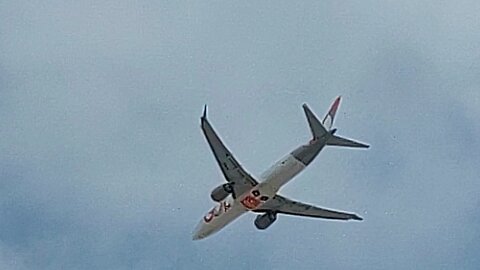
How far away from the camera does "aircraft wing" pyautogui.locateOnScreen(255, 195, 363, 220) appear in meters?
162

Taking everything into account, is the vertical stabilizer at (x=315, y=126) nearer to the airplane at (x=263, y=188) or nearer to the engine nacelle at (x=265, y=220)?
the airplane at (x=263, y=188)

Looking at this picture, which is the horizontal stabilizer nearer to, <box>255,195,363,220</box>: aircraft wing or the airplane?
the airplane

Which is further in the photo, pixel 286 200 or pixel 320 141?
pixel 286 200

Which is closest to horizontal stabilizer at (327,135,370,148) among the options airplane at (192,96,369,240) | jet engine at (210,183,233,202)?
airplane at (192,96,369,240)

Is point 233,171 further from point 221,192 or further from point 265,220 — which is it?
point 265,220

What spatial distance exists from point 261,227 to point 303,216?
475 centimetres

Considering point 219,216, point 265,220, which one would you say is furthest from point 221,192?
point 265,220

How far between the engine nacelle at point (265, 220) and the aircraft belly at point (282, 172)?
8219 mm

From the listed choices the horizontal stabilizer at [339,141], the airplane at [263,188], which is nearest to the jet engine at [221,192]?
the airplane at [263,188]

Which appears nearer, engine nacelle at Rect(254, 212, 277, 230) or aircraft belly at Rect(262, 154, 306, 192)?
aircraft belly at Rect(262, 154, 306, 192)

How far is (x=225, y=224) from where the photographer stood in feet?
521

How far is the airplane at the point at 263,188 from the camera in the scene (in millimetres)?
151375

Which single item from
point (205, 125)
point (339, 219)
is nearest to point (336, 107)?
point (339, 219)

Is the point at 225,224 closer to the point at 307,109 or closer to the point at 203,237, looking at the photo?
the point at 203,237
